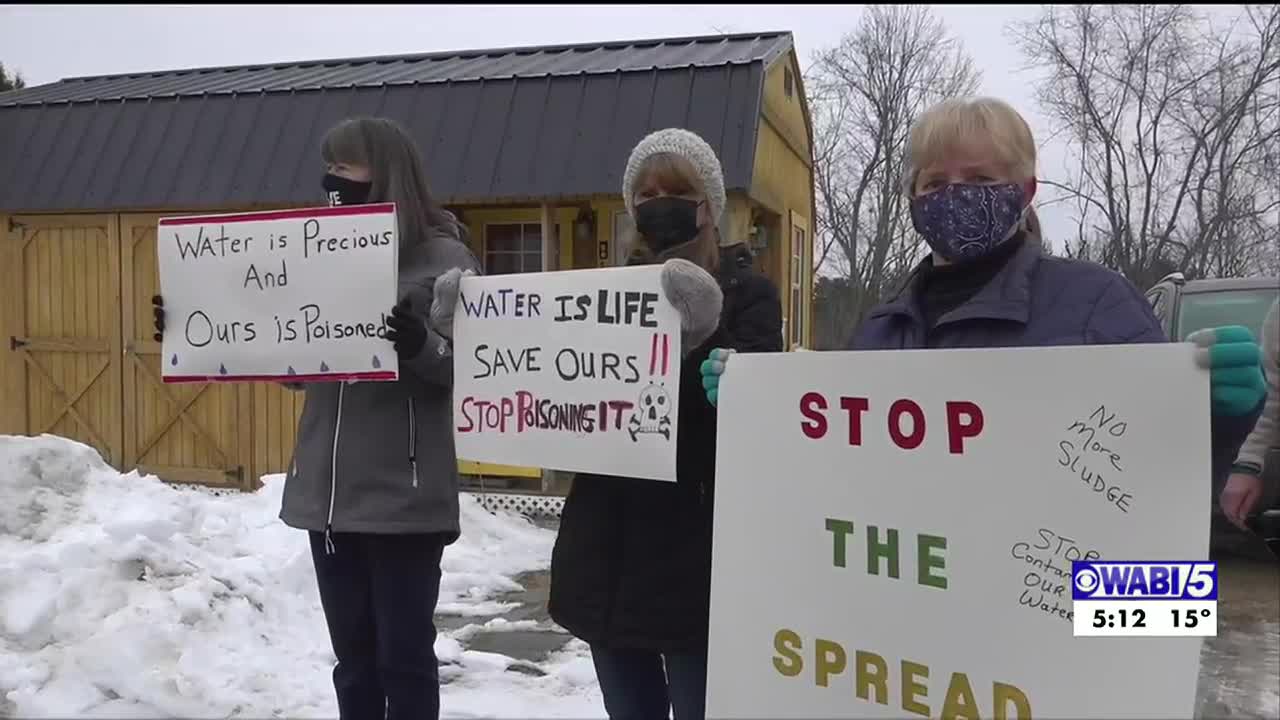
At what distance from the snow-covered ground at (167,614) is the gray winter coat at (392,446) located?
1.48 m

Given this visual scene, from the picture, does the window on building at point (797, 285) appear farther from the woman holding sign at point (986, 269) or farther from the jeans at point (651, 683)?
the woman holding sign at point (986, 269)

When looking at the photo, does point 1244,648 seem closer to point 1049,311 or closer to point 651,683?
point 651,683

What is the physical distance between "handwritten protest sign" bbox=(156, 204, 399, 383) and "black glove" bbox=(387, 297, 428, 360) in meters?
0.05

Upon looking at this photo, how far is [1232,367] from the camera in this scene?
137 centimetres

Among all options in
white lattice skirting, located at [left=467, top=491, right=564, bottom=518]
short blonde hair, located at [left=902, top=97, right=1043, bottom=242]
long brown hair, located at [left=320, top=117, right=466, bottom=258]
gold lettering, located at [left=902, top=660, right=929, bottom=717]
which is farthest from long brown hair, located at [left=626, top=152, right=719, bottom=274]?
white lattice skirting, located at [left=467, top=491, right=564, bottom=518]

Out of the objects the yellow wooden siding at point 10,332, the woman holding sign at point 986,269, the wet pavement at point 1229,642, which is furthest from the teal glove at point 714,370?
the yellow wooden siding at point 10,332

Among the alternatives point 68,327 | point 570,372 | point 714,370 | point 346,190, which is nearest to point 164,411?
point 68,327

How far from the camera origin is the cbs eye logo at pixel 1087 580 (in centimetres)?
142

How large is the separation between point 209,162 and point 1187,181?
7.47m

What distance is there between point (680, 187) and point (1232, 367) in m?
1.20

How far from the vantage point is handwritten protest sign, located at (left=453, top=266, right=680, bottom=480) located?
6.74 feet

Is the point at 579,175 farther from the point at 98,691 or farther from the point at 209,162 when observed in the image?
the point at 98,691

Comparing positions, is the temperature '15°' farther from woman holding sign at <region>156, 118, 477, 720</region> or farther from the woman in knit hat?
woman holding sign at <region>156, 118, 477, 720</region>

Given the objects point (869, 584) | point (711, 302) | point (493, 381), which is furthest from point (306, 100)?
point (869, 584)
